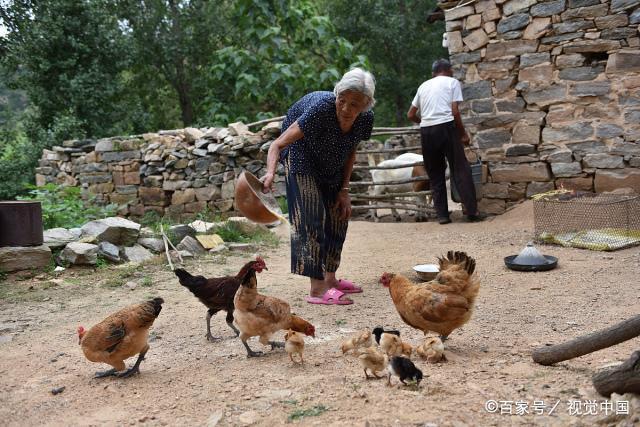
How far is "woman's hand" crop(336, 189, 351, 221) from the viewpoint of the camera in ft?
16.5

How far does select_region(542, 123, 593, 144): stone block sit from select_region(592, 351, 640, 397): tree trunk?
625 centimetres

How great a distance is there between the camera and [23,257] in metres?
6.57

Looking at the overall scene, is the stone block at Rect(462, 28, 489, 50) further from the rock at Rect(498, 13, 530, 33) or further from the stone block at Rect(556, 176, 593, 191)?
the stone block at Rect(556, 176, 593, 191)

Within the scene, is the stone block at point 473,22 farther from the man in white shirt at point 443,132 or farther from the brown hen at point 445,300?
the brown hen at point 445,300

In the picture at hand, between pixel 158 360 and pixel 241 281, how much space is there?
2.45 feet

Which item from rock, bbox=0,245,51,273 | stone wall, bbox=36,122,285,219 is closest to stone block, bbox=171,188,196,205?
stone wall, bbox=36,122,285,219

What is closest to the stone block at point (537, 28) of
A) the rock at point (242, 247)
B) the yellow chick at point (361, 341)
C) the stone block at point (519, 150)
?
the stone block at point (519, 150)

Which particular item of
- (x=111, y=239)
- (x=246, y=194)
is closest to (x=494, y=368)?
(x=246, y=194)

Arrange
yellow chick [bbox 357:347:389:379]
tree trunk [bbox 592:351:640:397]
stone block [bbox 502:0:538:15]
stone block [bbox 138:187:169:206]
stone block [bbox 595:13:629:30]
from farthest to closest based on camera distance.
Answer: stone block [bbox 138:187:169:206]
stone block [bbox 502:0:538:15]
stone block [bbox 595:13:629:30]
yellow chick [bbox 357:347:389:379]
tree trunk [bbox 592:351:640:397]

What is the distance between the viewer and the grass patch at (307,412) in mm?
2763

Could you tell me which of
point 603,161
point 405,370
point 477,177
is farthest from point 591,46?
point 405,370

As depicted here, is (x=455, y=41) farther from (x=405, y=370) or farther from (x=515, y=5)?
(x=405, y=370)

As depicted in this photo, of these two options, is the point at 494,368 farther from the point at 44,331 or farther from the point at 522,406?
the point at 44,331

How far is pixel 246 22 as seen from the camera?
43.9 ft
